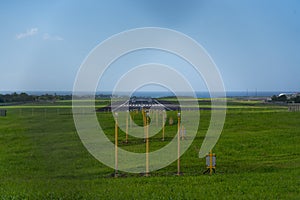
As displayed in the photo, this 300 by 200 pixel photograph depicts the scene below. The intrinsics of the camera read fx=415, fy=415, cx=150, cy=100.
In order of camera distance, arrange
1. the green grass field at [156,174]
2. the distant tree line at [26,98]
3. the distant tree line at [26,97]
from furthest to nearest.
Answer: the distant tree line at [26,98] < the distant tree line at [26,97] < the green grass field at [156,174]

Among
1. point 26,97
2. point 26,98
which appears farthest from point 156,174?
point 26,98

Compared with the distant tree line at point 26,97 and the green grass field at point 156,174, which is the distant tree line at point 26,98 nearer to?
the distant tree line at point 26,97

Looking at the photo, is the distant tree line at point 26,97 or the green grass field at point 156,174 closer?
the green grass field at point 156,174

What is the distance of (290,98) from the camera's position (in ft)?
259

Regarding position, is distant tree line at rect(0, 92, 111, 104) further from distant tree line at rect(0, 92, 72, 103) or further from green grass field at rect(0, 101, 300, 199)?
green grass field at rect(0, 101, 300, 199)

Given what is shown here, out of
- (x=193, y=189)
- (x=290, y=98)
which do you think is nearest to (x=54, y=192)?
(x=193, y=189)

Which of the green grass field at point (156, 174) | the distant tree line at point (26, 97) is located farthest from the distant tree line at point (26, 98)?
the green grass field at point (156, 174)

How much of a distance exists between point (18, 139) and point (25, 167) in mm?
9774

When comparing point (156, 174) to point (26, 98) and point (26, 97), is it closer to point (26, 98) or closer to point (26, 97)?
point (26, 97)

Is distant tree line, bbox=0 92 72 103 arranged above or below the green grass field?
above

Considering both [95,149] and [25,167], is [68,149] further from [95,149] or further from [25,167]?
[25,167]

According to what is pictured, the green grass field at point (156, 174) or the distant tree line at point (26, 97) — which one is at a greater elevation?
the distant tree line at point (26, 97)

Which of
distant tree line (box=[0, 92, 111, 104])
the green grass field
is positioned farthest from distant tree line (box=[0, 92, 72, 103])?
the green grass field

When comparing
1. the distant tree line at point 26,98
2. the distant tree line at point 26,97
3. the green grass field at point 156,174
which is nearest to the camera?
the green grass field at point 156,174
